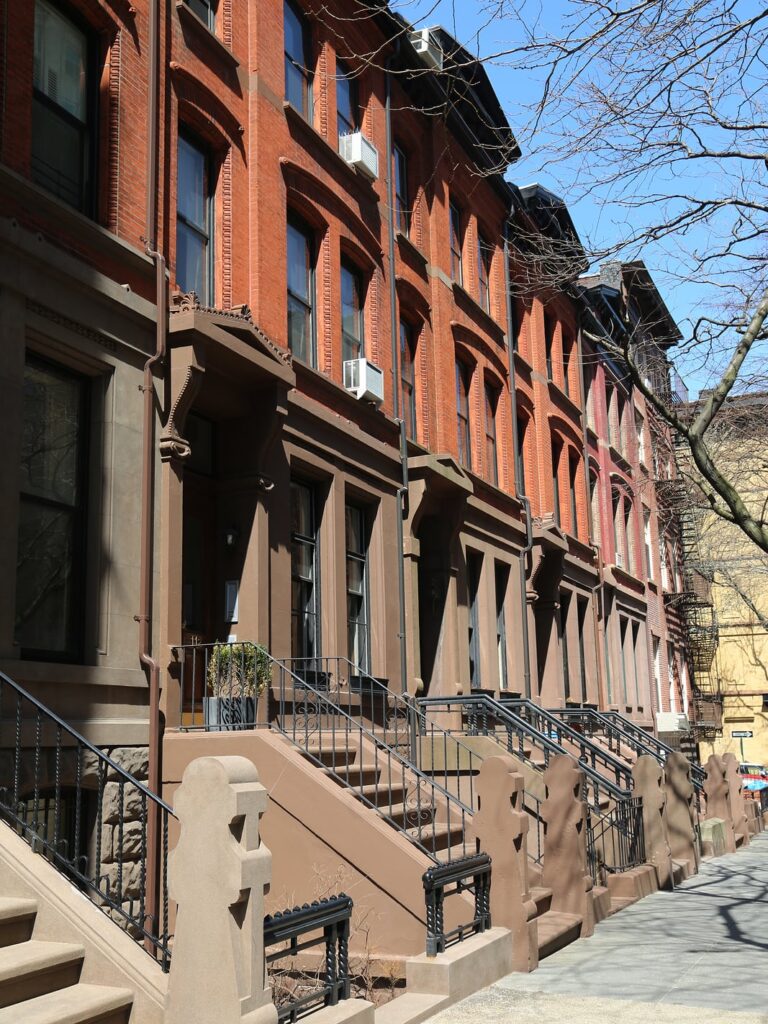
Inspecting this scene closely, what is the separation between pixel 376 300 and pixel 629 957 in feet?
33.6

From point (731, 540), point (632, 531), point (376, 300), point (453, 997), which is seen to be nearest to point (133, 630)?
point (453, 997)

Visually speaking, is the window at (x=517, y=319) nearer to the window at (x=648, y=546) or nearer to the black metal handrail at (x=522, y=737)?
the black metal handrail at (x=522, y=737)

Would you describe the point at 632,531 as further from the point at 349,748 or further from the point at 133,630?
the point at 133,630

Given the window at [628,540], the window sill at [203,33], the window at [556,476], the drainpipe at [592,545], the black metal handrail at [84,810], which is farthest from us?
the window at [628,540]

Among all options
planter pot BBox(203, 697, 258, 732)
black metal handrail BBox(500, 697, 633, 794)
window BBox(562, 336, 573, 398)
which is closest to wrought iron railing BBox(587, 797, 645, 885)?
black metal handrail BBox(500, 697, 633, 794)

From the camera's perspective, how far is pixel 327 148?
50.2 feet

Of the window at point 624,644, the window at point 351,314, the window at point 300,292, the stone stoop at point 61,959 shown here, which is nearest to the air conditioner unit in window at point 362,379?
the window at point 351,314

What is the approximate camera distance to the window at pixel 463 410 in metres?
20.1

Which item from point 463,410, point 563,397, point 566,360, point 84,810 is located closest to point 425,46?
point 463,410

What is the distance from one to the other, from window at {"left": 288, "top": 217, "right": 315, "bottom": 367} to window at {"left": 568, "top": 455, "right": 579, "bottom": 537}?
13.3 meters

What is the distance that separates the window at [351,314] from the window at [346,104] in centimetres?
210

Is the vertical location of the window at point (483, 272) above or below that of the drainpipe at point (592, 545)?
above

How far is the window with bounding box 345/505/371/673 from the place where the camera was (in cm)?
1517

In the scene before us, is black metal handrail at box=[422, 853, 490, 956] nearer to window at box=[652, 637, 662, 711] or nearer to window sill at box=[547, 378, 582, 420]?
window sill at box=[547, 378, 582, 420]
